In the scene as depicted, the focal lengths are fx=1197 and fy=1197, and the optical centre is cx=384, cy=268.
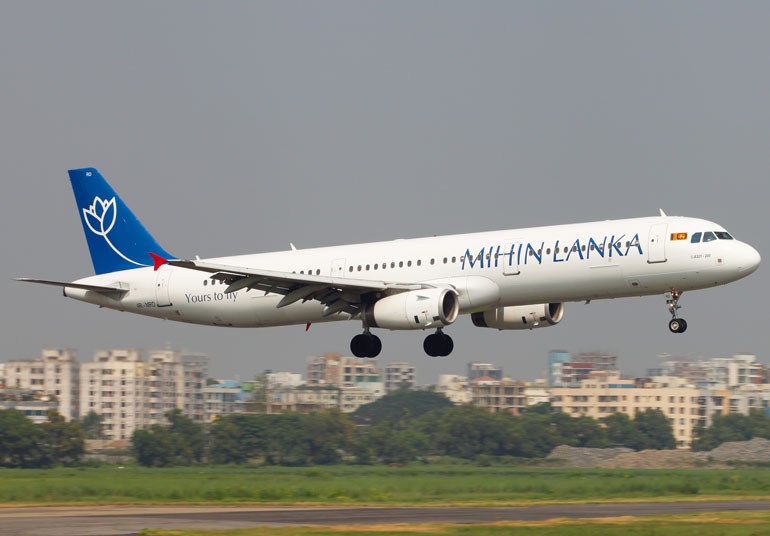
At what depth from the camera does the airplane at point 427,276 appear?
141ft

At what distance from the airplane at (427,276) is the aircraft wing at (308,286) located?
52mm

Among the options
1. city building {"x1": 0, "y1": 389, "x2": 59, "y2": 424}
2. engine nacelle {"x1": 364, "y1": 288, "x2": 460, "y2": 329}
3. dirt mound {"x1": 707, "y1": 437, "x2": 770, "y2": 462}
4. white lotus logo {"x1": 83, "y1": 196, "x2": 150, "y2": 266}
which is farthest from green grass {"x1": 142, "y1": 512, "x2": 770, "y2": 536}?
dirt mound {"x1": 707, "y1": 437, "x2": 770, "y2": 462}

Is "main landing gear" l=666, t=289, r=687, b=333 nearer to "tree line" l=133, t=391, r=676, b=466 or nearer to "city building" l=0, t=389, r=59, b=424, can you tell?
"tree line" l=133, t=391, r=676, b=466

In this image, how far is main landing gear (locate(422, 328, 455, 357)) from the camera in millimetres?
49781

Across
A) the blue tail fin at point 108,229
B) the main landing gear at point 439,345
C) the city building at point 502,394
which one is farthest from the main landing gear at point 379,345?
the city building at point 502,394

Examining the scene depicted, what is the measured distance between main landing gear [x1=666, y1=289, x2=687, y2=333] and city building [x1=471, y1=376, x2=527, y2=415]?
259 ft

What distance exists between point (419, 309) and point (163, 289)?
1386cm

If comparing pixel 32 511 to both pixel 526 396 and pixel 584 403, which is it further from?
pixel 584 403

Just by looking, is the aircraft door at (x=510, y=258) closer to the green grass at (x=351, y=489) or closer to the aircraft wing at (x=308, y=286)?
the aircraft wing at (x=308, y=286)

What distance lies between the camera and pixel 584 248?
43.6 metres

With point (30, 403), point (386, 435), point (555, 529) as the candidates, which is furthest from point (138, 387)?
point (555, 529)

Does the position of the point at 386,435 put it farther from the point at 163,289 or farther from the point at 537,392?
the point at 537,392

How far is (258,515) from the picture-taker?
4225 centimetres

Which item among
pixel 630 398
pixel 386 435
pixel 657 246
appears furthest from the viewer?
pixel 630 398
